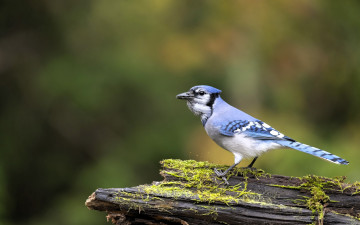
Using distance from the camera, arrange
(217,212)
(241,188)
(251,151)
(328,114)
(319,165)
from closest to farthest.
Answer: (217,212) → (241,188) → (251,151) → (319,165) → (328,114)

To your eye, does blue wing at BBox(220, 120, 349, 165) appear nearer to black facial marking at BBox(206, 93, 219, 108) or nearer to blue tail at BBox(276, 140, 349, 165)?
blue tail at BBox(276, 140, 349, 165)

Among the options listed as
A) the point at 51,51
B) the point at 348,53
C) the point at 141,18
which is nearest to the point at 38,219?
the point at 51,51

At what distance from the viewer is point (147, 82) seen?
22.3ft

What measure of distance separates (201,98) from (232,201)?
1.14 metres

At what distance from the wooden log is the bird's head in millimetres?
778

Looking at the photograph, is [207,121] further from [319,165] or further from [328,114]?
[328,114]

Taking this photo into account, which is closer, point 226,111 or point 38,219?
point 226,111

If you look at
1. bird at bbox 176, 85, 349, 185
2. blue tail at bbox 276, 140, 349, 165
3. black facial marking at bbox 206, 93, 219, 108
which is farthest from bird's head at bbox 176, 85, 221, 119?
blue tail at bbox 276, 140, 349, 165

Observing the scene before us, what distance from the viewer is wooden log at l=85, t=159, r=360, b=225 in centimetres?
356

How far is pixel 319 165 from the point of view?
5.88 metres

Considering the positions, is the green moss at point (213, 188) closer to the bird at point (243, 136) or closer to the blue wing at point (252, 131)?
the bird at point (243, 136)

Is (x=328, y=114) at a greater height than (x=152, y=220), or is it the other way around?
(x=328, y=114)

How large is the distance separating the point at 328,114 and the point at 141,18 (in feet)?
8.73

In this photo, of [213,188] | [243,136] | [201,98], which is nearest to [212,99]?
[201,98]
